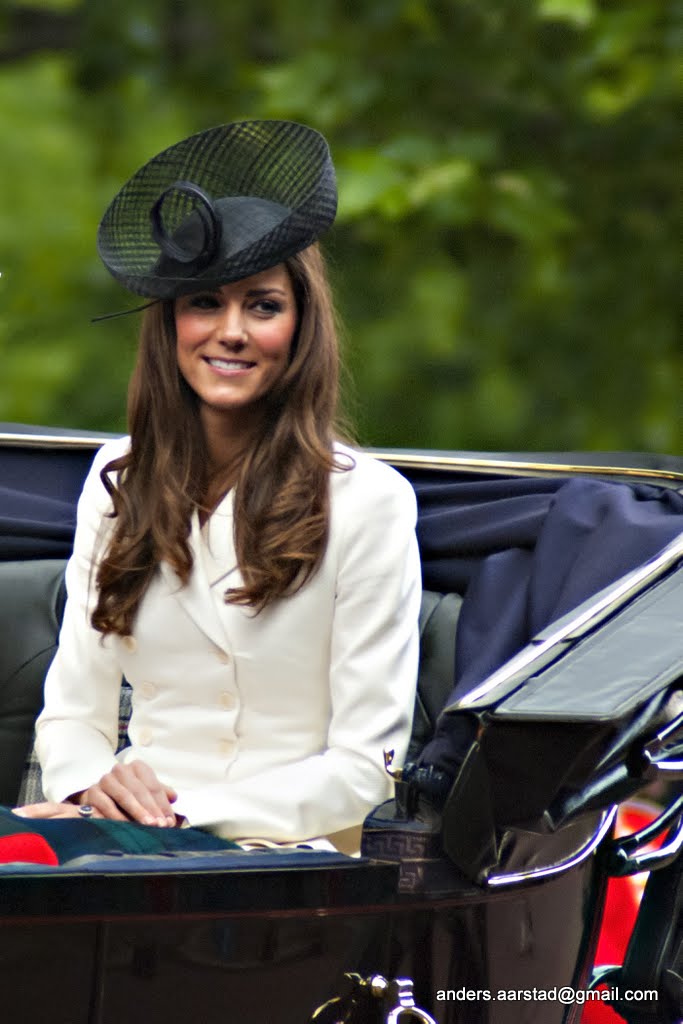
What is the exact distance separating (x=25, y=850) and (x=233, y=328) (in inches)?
31.0

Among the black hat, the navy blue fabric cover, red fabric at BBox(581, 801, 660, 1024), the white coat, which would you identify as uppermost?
the black hat

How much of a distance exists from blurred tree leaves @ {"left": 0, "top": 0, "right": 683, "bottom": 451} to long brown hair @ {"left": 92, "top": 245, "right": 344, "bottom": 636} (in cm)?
159

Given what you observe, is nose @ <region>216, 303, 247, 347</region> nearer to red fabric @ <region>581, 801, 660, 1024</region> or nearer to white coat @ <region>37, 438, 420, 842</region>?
white coat @ <region>37, 438, 420, 842</region>

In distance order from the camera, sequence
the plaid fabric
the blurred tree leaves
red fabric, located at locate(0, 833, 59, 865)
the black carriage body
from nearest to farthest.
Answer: the black carriage body → red fabric, located at locate(0, 833, 59, 865) → the plaid fabric → the blurred tree leaves

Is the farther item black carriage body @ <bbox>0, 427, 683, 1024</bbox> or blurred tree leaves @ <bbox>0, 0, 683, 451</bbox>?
blurred tree leaves @ <bbox>0, 0, 683, 451</bbox>

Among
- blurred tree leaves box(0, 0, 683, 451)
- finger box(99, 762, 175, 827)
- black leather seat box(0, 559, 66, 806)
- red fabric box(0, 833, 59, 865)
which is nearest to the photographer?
red fabric box(0, 833, 59, 865)

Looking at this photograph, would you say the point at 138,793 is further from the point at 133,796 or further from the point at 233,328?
the point at 233,328

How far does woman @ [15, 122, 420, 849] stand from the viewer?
226 cm

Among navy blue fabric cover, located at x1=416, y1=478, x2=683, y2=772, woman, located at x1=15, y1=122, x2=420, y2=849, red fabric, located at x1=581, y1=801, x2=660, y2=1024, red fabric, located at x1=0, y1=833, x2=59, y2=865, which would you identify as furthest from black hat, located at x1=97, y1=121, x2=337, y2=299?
red fabric, located at x1=581, y1=801, x2=660, y2=1024

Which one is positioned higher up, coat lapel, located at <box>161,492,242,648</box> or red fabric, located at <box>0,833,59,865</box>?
coat lapel, located at <box>161,492,242,648</box>

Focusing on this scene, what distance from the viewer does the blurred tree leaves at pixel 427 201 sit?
4035mm

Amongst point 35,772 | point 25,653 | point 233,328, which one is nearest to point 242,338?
point 233,328

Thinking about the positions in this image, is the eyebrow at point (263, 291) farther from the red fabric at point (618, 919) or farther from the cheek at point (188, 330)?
the red fabric at point (618, 919)

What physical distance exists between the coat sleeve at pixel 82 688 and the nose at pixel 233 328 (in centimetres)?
35
